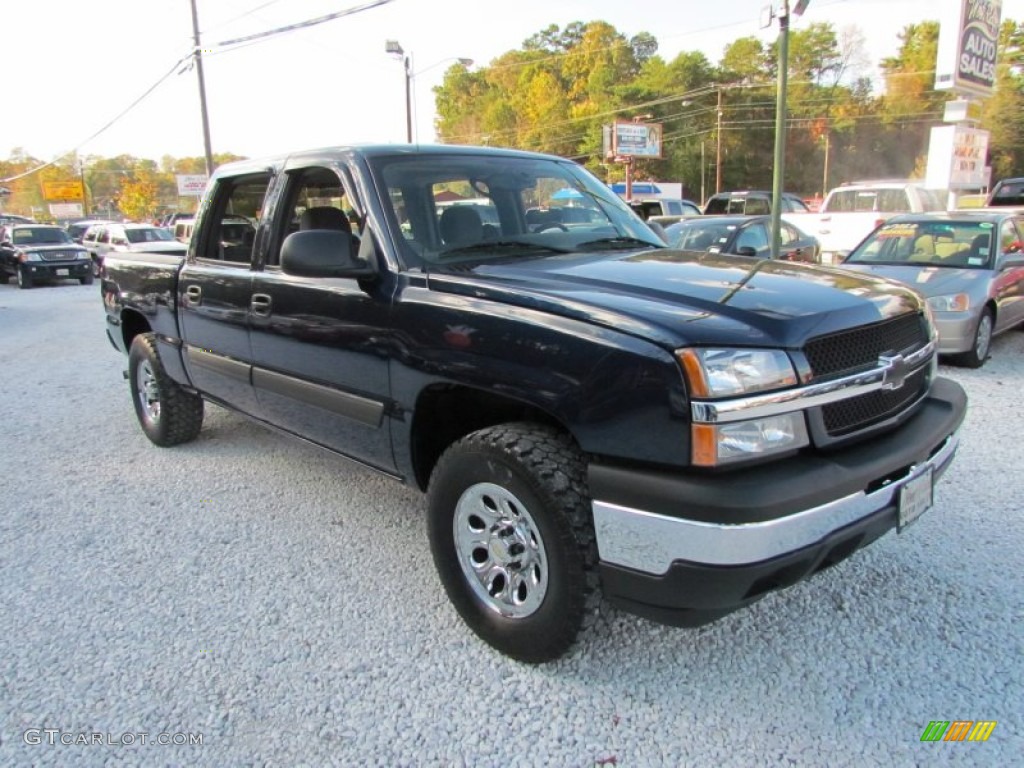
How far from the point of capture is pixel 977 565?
3186 millimetres

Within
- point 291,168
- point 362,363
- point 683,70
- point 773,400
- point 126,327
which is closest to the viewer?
point 773,400

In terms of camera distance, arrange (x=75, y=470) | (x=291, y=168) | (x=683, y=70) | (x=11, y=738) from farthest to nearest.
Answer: (x=683, y=70) < (x=75, y=470) < (x=291, y=168) < (x=11, y=738)

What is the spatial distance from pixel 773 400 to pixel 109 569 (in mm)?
3047

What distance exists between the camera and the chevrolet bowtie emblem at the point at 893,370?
240 cm

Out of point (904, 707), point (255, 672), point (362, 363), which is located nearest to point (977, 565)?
point (904, 707)

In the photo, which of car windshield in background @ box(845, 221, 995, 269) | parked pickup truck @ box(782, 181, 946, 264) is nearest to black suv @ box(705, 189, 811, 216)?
parked pickup truck @ box(782, 181, 946, 264)

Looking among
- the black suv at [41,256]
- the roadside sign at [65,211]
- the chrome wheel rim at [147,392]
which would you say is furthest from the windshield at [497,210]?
the roadside sign at [65,211]

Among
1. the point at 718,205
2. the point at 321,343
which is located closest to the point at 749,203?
the point at 718,205

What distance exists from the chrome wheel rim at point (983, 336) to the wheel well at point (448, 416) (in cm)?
596

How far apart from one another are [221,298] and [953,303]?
6420 mm

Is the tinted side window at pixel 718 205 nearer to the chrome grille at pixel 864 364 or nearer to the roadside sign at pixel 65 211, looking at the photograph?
the chrome grille at pixel 864 364

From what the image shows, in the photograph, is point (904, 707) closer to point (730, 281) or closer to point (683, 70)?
point (730, 281)

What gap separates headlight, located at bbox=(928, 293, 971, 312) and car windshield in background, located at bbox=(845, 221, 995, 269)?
86 centimetres

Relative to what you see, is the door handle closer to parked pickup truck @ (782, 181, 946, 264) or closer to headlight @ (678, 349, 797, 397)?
headlight @ (678, 349, 797, 397)
